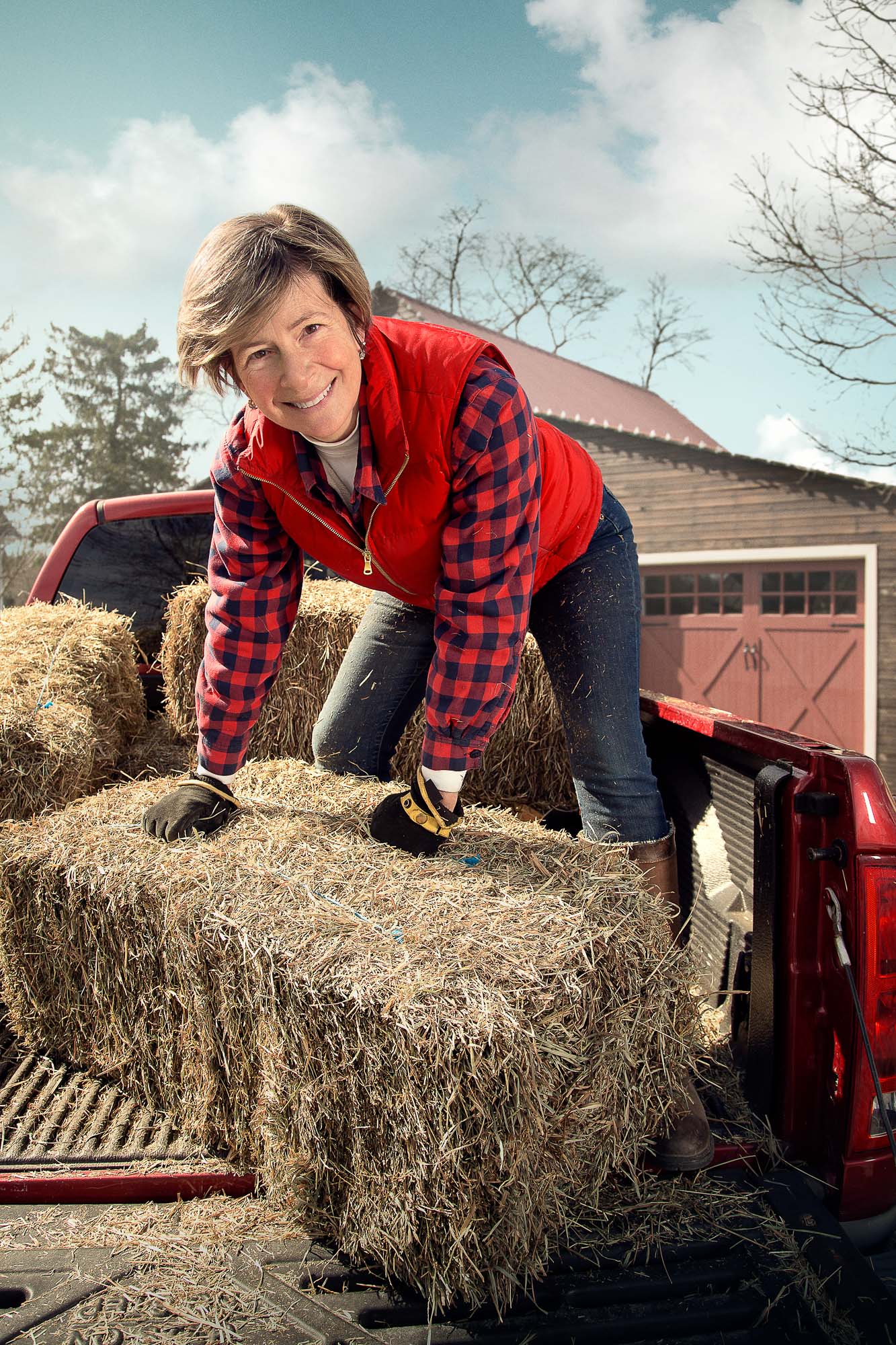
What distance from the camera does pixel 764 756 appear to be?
1.96m

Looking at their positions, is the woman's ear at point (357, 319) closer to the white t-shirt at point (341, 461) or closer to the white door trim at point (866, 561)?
the white t-shirt at point (341, 461)

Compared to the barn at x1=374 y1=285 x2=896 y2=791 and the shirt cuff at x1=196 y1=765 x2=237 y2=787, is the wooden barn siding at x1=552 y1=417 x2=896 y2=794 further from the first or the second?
the shirt cuff at x1=196 y1=765 x2=237 y2=787

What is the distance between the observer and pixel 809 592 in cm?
1402

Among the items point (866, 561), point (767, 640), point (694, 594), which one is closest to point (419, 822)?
point (767, 640)

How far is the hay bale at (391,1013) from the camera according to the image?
1410 millimetres

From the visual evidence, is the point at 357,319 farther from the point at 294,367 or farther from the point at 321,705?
the point at 321,705

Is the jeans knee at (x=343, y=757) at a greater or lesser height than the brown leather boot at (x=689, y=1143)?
greater

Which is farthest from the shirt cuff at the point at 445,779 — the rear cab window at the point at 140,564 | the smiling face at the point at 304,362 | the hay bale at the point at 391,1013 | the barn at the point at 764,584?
the barn at the point at 764,584

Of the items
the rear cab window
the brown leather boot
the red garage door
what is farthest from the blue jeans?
the red garage door

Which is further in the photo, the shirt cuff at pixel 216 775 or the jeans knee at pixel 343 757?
the jeans knee at pixel 343 757

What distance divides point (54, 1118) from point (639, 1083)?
125 centimetres

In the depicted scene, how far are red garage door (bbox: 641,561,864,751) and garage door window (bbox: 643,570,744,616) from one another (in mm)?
12

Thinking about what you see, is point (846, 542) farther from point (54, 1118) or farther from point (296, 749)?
point (54, 1118)

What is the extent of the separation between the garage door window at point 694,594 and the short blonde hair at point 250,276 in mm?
13366
